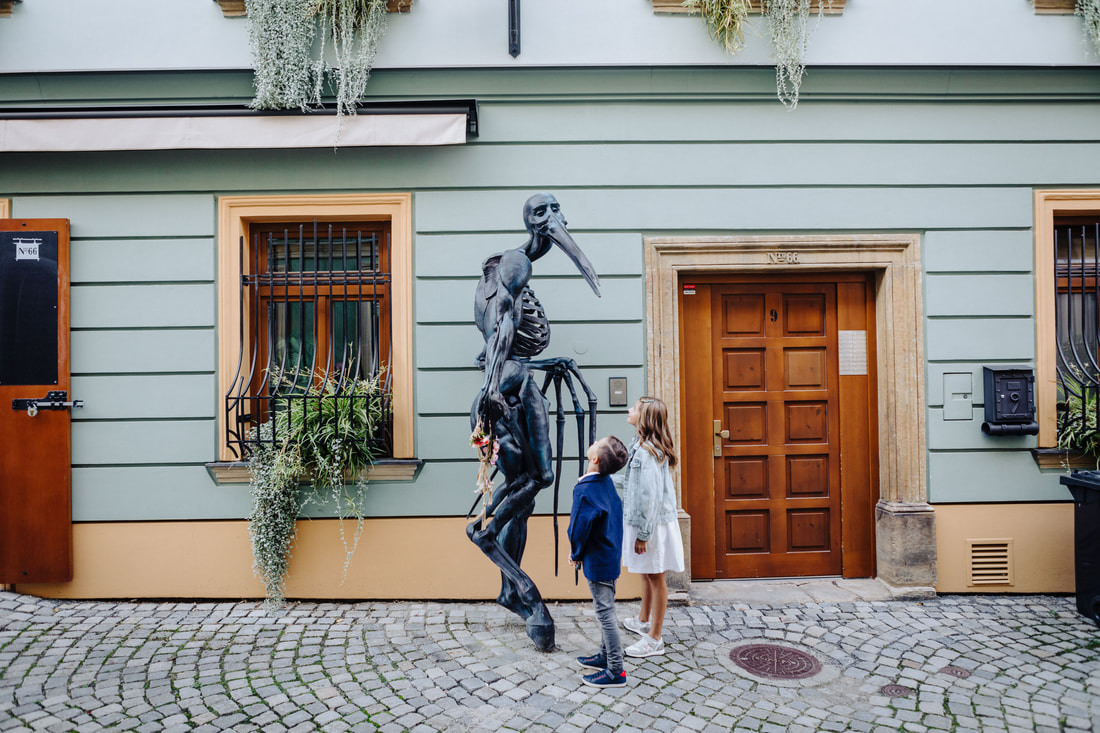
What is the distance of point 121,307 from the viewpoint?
4.72 m

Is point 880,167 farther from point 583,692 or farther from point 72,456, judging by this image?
point 72,456

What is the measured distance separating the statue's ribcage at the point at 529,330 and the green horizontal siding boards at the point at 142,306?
2394mm

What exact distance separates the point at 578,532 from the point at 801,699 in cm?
136

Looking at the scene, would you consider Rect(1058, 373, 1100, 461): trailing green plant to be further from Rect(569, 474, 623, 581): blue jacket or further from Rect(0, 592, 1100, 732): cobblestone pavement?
Rect(569, 474, 623, 581): blue jacket

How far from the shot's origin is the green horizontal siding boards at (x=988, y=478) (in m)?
4.82

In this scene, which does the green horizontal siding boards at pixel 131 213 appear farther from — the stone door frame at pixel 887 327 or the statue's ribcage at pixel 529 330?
A: the stone door frame at pixel 887 327

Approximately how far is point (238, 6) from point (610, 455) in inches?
164

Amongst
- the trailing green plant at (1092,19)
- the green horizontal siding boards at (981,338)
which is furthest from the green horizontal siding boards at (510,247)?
the trailing green plant at (1092,19)

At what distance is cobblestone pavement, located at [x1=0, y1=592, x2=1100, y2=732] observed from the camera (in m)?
3.05

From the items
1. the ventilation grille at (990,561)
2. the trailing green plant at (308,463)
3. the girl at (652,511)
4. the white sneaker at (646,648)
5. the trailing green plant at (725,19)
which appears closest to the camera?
the girl at (652,511)

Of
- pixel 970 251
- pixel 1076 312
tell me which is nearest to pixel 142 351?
pixel 970 251

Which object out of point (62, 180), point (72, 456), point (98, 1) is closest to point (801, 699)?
point (72, 456)

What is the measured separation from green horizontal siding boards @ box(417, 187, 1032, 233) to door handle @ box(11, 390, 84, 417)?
9.06ft

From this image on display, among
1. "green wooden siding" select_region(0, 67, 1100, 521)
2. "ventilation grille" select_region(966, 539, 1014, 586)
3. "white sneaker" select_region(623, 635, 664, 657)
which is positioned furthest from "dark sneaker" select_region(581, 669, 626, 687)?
"ventilation grille" select_region(966, 539, 1014, 586)
